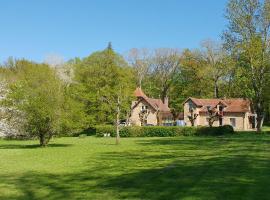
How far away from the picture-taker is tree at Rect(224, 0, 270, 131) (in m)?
50.6

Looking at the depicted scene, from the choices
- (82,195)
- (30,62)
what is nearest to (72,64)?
(30,62)

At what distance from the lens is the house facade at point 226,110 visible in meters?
76.4

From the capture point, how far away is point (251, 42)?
1975 inches

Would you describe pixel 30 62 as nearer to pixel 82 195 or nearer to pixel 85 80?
pixel 85 80

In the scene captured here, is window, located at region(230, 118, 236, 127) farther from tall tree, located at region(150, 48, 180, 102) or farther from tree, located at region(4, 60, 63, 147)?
tree, located at region(4, 60, 63, 147)

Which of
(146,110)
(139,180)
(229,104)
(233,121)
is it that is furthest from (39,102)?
(233,121)

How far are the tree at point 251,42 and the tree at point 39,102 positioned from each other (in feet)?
81.8

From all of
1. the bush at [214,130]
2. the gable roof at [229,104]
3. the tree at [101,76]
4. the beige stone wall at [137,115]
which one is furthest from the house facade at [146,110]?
the bush at [214,130]

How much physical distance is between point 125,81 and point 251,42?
24285mm

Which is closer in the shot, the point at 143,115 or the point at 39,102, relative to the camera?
the point at 39,102

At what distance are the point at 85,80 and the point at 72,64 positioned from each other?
16967mm

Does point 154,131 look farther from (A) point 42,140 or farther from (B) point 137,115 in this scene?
(B) point 137,115

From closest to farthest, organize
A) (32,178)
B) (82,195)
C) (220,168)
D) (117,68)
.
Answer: (82,195) < (32,178) < (220,168) < (117,68)

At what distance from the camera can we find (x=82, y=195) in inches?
447
